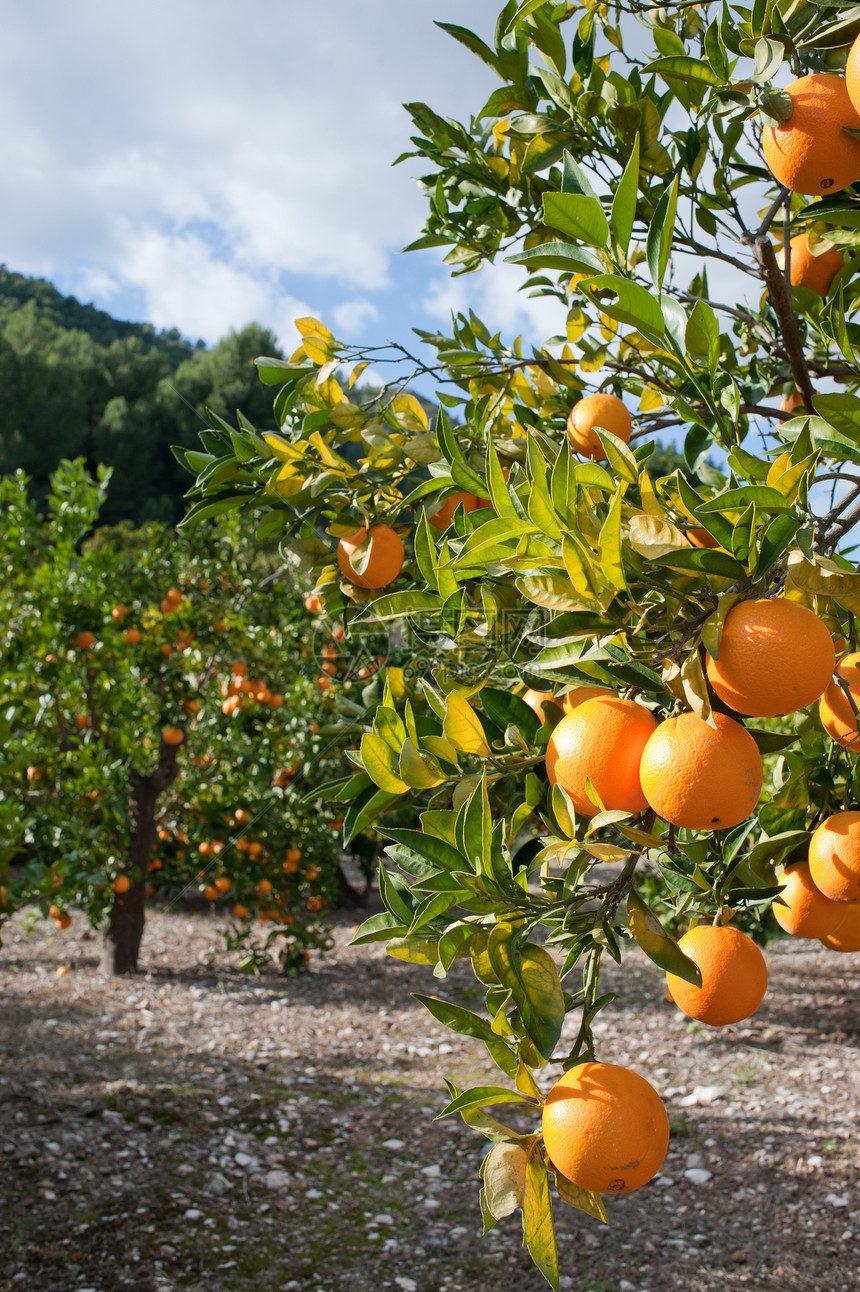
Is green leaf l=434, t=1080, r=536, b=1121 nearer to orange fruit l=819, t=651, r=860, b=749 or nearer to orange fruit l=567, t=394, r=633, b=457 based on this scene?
orange fruit l=819, t=651, r=860, b=749

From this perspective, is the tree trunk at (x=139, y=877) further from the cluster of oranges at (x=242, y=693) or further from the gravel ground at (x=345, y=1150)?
the cluster of oranges at (x=242, y=693)

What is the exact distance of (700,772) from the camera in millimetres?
750

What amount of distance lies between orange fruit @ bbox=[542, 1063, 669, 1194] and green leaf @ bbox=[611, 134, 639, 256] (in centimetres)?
85

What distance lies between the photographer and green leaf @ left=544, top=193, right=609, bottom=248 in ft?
2.80

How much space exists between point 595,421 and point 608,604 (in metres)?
0.64

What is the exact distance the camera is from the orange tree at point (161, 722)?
178 inches

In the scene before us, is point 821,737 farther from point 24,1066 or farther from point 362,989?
point 362,989

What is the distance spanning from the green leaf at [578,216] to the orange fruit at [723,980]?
818 mm

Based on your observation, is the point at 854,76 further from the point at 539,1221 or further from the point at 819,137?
the point at 539,1221

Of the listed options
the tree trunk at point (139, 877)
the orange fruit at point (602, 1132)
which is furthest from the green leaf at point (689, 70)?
the tree trunk at point (139, 877)

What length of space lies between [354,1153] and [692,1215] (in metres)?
1.24

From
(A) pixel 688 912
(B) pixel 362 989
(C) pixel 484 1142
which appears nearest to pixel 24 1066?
(C) pixel 484 1142

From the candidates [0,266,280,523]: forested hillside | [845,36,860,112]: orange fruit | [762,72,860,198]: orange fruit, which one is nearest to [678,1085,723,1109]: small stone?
[762,72,860,198]: orange fruit

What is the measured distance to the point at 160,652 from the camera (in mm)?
5508
